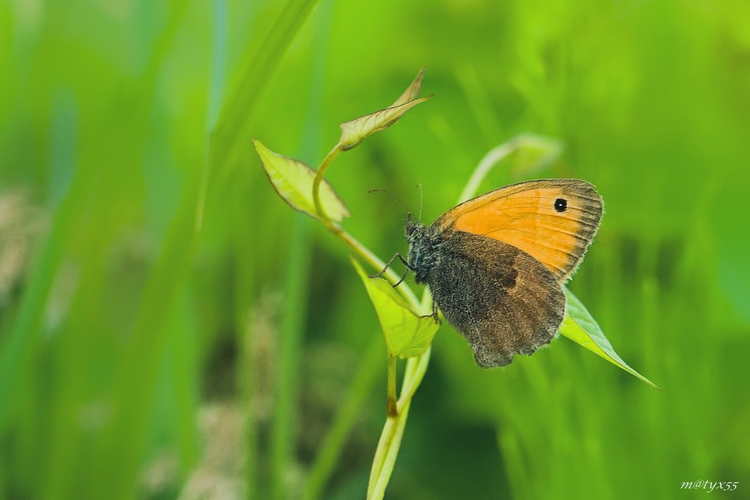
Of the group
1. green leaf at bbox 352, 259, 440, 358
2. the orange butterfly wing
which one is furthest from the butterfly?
green leaf at bbox 352, 259, 440, 358

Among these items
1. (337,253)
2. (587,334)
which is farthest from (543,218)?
(337,253)

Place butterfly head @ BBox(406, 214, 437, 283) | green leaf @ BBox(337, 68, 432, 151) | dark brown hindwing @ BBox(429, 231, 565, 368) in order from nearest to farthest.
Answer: green leaf @ BBox(337, 68, 432, 151) → dark brown hindwing @ BBox(429, 231, 565, 368) → butterfly head @ BBox(406, 214, 437, 283)

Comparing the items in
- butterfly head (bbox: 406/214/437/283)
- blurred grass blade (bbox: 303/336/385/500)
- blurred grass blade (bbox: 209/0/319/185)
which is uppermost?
blurred grass blade (bbox: 209/0/319/185)

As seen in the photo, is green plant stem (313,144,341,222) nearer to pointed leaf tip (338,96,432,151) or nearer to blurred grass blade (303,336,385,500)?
pointed leaf tip (338,96,432,151)

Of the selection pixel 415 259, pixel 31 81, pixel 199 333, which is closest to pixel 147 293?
pixel 415 259

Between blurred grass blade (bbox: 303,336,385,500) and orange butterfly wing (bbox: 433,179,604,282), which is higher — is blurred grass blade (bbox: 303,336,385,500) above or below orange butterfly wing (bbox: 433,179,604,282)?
below

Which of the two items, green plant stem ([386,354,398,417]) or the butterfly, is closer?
green plant stem ([386,354,398,417])
